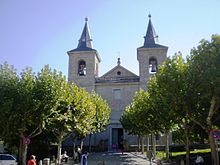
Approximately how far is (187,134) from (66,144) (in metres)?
28.2

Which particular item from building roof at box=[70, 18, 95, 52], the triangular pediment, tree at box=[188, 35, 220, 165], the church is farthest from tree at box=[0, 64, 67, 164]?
building roof at box=[70, 18, 95, 52]

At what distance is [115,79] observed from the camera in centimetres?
4803

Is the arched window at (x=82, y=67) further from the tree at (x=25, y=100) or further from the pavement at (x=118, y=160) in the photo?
the tree at (x=25, y=100)

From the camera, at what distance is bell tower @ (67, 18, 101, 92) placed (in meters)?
47.0

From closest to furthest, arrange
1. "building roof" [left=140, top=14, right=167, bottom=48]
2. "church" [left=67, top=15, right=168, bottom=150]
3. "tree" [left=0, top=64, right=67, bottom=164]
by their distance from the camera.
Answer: "tree" [left=0, top=64, right=67, bottom=164] → "church" [left=67, top=15, right=168, bottom=150] → "building roof" [left=140, top=14, right=167, bottom=48]

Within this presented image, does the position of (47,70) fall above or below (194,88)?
above

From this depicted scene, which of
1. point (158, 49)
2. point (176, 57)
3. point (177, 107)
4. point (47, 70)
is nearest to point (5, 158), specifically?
point (47, 70)

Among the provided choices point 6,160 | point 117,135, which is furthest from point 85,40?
point 6,160

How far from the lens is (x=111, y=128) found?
45.5 meters

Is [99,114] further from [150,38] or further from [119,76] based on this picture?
[150,38]

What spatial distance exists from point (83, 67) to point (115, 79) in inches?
245

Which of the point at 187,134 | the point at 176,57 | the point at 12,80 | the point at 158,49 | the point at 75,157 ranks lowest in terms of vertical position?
the point at 75,157

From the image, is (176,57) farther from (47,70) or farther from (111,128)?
(111,128)

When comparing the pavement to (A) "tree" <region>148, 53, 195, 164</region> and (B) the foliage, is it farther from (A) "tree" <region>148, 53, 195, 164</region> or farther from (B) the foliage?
(A) "tree" <region>148, 53, 195, 164</region>
